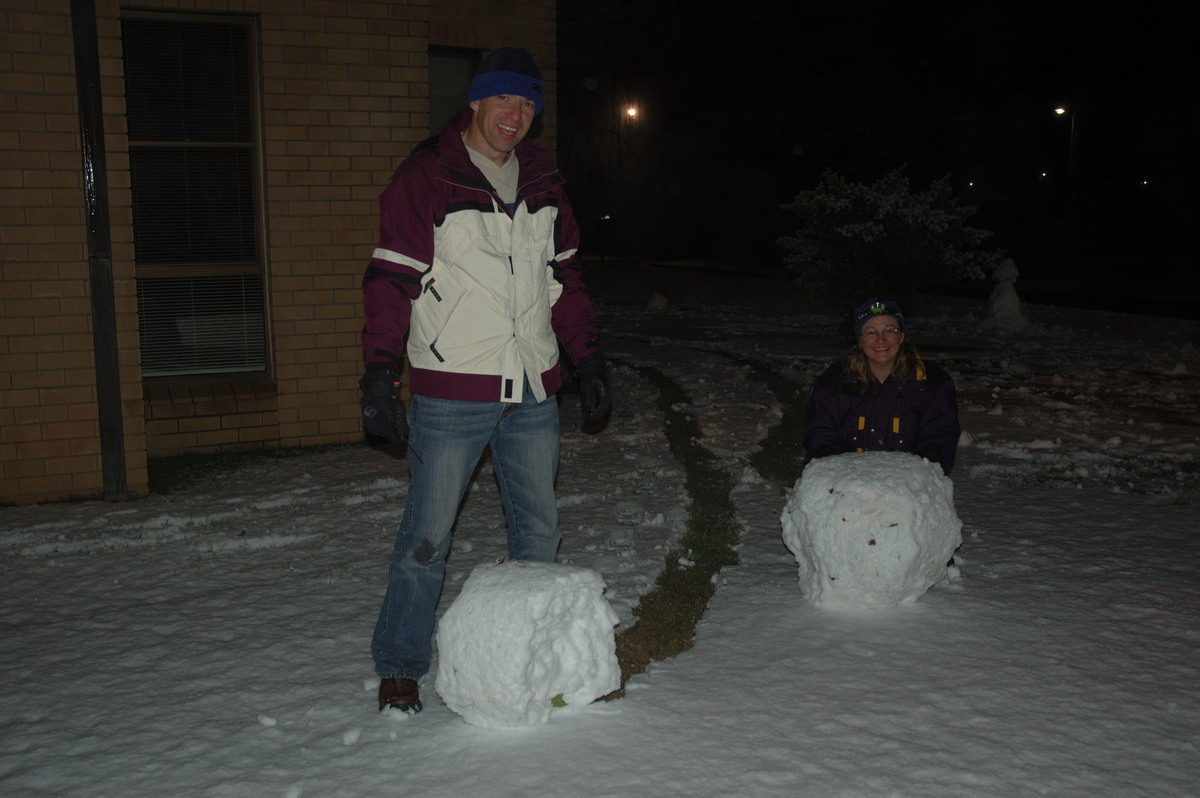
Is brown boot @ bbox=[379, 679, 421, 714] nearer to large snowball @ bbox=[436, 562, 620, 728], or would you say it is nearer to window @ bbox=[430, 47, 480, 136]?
large snowball @ bbox=[436, 562, 620, 728]

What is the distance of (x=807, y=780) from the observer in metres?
3.06

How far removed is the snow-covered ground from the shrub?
6.22 meters

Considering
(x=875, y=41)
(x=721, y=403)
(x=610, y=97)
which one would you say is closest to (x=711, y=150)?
(x=610, y=97)

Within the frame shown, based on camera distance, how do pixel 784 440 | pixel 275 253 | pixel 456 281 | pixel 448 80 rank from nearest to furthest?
pixel 456 281, pixel 275 253, pixel 784 440, pixel 448 80

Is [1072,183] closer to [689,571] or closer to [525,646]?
[689,571]

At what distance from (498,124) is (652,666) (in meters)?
1.92

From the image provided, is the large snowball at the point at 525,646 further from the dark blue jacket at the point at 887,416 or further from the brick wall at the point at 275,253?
the brick wall at the point at 275,253

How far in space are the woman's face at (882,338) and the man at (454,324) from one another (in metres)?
1.83

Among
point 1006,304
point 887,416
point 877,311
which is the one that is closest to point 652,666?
point 887,416

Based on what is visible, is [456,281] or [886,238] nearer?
[456,281]

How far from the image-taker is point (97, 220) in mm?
5902

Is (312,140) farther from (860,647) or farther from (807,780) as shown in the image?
(807,780)

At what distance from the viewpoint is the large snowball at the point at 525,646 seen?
3291 mm

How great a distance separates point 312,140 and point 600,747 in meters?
5.15
